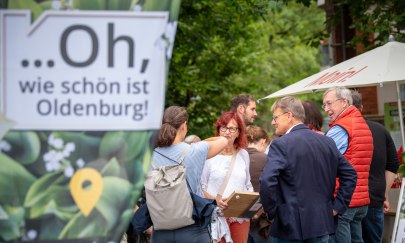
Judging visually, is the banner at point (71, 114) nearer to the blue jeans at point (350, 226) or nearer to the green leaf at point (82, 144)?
the green leaf at point (82, 144)

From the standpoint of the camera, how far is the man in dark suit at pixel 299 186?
621 centimetres

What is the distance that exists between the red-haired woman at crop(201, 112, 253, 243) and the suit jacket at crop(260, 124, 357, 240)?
4.27ft

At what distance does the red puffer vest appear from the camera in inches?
301

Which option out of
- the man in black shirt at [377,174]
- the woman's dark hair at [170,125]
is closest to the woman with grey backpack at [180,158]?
the woman's dark hair at [170,125]

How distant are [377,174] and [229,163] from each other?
169 centimetres

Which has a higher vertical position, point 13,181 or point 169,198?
point 13,181

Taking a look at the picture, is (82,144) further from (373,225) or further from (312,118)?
(373,225)

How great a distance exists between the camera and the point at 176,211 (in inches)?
246

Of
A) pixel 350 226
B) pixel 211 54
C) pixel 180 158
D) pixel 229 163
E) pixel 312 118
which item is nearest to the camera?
pixel 180 158

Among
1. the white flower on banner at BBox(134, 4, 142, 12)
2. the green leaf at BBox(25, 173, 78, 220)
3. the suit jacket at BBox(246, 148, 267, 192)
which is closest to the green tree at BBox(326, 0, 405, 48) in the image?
the suit jacket at BBox(246, 148, 267, 192)

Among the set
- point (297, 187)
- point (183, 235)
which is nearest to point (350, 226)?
point (297, 187)

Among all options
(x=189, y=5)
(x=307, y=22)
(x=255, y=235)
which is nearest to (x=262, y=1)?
(x=189, y=5)

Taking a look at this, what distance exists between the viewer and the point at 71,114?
3186 millimetres

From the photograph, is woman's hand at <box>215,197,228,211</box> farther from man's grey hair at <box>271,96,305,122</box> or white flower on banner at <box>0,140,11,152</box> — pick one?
white flower on banner at <box>0,140,11,152</box>
